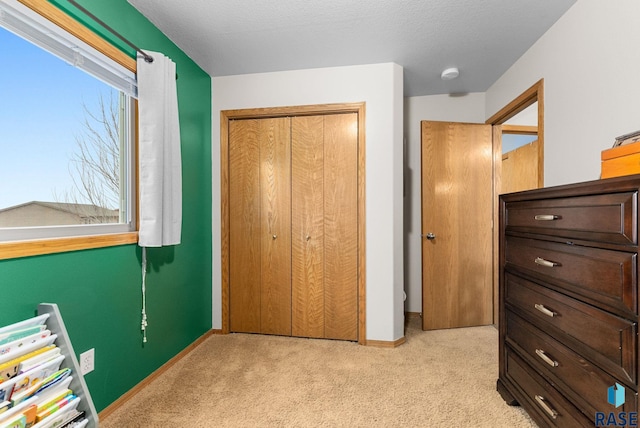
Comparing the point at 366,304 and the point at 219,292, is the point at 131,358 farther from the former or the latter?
the point at 366,304

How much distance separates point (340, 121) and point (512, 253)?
Answer: 5.61 ft

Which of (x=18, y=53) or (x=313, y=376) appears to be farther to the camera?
(x=313, y=376)

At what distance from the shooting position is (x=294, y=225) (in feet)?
9.14

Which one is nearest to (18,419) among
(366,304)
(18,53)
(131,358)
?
(131,358)

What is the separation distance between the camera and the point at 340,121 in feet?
8.86

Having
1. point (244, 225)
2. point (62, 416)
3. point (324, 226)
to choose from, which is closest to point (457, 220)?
point (324, 226)

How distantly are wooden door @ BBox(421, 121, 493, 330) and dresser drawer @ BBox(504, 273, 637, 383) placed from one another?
4.48ft

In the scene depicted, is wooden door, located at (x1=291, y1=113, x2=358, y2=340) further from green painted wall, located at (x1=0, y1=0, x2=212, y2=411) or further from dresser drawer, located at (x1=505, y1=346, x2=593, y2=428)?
dresser drawer, located at (x1=505, y1=346, x2=593, y2=428)

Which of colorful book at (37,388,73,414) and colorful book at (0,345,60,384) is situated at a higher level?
colorful book at (0,345,60,384)

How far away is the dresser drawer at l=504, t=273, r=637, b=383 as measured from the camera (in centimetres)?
102

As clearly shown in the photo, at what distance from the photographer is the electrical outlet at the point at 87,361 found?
1.55 meters

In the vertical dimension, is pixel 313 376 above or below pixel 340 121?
below

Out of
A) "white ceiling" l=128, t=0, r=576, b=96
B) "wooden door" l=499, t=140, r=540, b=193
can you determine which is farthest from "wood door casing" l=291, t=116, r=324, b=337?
"wooden door" l=499, t=140, r=540, b=193

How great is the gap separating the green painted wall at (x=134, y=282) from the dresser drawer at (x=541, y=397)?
2286 millimetres
